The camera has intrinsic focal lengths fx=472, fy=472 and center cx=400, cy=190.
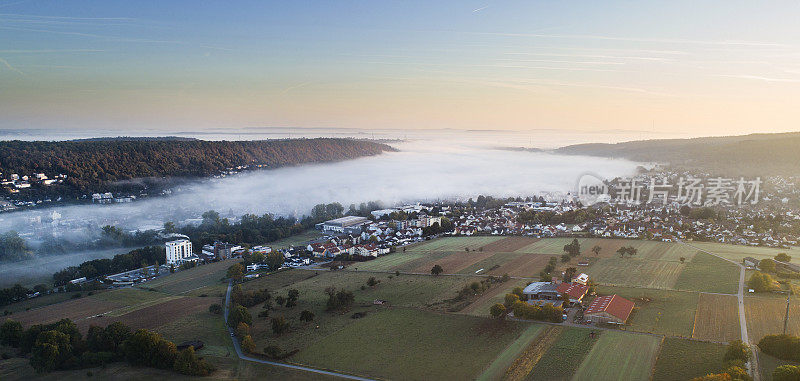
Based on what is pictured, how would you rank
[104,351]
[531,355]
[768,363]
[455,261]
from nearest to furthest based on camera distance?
[768,363]
[531,355]
[104,351]
[455,261]

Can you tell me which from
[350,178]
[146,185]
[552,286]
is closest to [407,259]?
[552,286]

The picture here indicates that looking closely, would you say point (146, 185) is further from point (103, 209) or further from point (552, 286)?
point (552, 286)

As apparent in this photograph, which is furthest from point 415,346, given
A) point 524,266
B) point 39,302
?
point 39,302

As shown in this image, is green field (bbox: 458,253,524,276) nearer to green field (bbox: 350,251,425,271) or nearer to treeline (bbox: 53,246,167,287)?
green field (bbox: 350,251,425,271)

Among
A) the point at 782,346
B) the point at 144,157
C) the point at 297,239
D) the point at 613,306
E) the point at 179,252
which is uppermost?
the point at 144,157

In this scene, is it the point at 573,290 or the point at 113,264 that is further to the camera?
the point at 113,264

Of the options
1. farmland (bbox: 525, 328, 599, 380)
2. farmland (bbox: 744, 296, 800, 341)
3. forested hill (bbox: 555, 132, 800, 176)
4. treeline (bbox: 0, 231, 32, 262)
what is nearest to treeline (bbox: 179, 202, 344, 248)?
treeline (bbox: 0, 231, 32, 262)

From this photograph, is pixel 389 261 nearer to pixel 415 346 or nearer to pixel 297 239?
pixel 297 239
